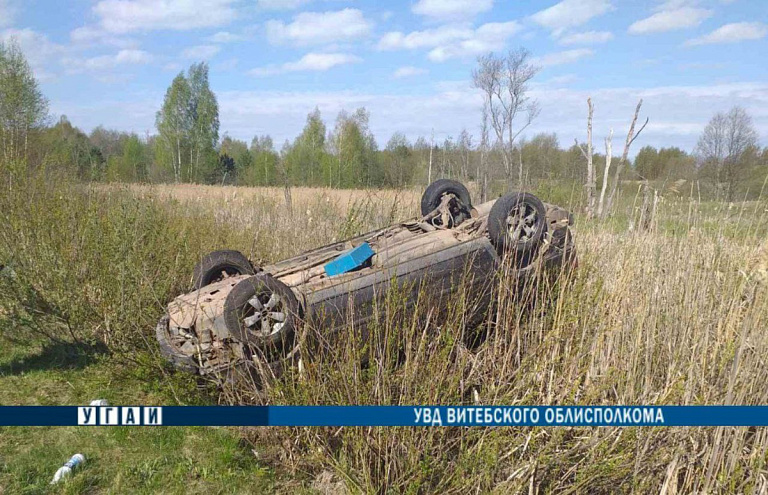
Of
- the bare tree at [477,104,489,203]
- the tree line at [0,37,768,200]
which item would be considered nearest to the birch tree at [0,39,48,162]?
the tree line at [0,37,768,200]

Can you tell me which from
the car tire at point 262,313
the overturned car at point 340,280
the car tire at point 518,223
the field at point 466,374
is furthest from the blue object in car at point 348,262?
the car tire at point 518,223

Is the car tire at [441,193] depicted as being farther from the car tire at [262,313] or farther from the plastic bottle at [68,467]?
the plastic bottle at [68,467]

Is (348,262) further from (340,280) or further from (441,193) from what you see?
(441,193)

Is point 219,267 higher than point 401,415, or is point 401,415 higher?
point 219,267

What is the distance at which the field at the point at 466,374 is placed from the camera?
3.14 m

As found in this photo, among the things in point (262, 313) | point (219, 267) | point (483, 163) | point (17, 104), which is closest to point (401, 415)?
point (262, 313)

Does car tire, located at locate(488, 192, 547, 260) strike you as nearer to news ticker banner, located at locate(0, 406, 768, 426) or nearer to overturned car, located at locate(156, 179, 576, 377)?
overturned car, located at locate(156, 179, 576, 377)

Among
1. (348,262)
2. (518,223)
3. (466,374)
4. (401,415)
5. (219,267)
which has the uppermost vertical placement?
(518,223)

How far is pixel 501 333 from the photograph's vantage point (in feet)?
12.9

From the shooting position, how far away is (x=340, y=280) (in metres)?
4.72

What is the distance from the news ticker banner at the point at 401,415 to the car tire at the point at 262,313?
6.21ft

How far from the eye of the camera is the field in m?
3.14

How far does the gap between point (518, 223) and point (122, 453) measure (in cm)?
383

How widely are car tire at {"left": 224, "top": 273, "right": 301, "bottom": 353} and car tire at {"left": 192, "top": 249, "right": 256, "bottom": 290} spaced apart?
4.62 feet
